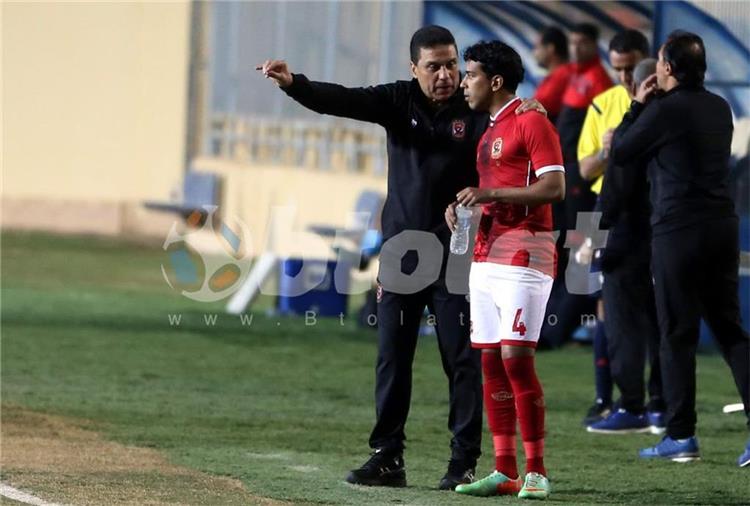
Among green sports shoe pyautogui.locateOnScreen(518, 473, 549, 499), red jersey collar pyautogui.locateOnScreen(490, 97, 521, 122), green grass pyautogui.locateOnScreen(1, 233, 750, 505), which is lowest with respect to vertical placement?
green grass pyautogui.locateOnScreen(1, 233, 750, 505)

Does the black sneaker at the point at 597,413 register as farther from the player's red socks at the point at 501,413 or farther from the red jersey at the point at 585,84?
the red jersey at the point at 585,84

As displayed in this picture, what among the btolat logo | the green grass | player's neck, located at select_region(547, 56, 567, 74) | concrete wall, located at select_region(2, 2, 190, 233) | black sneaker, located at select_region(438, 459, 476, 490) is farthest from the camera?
concrete wall, located at select_region(2, 2, 190, 233)

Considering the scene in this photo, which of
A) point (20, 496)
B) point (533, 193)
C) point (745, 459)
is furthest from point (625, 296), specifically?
point (20, 496)

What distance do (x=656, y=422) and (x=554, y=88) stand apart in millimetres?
4212

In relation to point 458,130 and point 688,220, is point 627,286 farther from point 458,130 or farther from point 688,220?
point 458,130

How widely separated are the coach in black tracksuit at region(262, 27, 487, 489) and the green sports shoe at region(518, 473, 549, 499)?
0.41 meters

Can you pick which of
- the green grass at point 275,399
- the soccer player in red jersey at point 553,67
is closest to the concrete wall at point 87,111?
the green grass at point 275,399

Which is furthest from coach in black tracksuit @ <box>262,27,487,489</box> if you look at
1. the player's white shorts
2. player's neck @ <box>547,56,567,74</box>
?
player's neck @ <box>547,56,567,74</box>

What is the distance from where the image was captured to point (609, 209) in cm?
948

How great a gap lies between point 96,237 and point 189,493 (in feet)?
60.8

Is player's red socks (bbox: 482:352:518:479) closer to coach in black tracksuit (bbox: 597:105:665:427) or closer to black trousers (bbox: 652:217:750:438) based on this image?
black trousers (bbox: 652:217:750:438)

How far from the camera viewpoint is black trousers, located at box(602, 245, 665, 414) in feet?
31.4

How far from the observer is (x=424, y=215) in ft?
25.3

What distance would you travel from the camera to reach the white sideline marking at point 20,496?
23.1 ft
